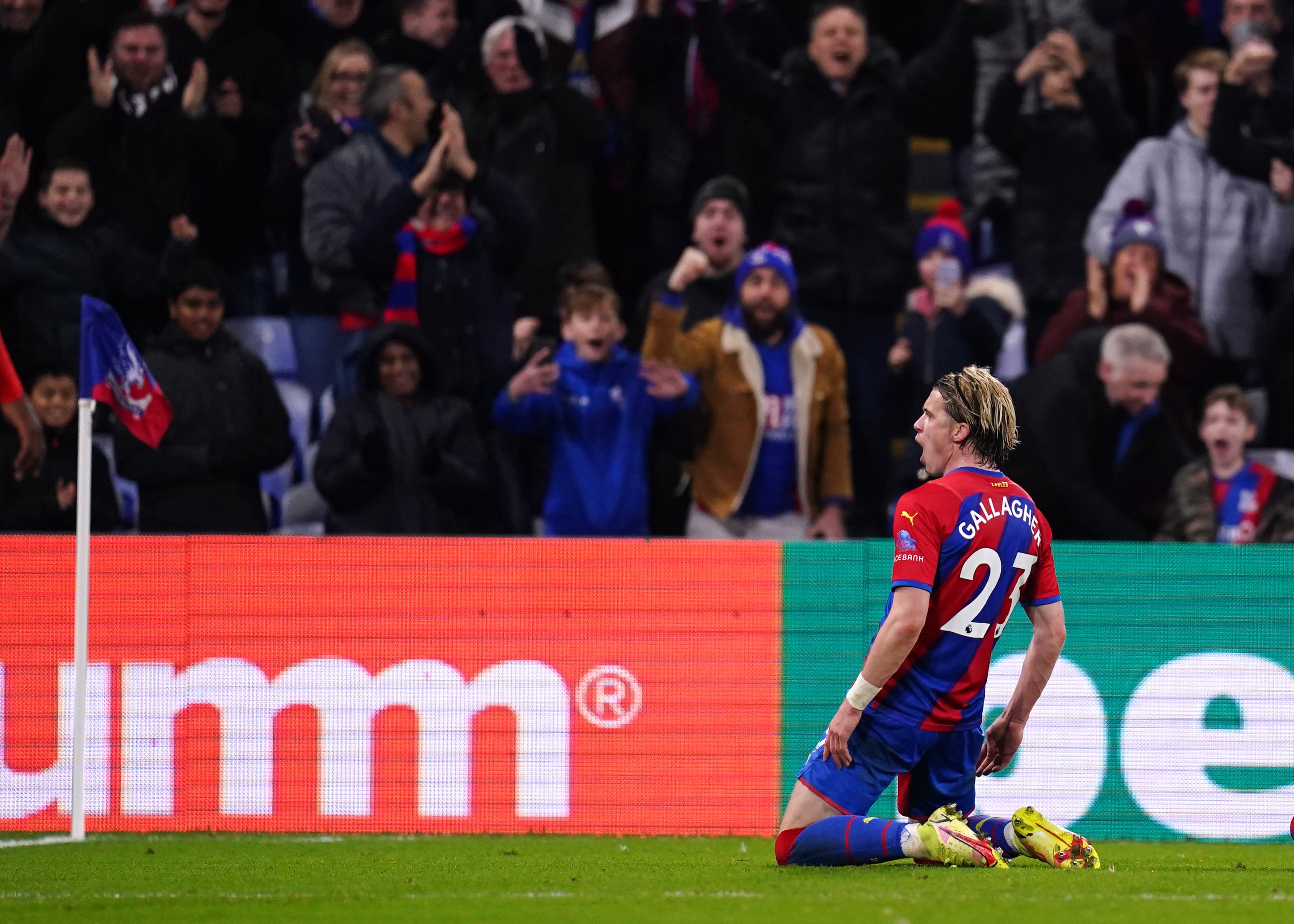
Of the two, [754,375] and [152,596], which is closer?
[152,596]

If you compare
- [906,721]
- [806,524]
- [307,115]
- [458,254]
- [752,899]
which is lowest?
[752,899]

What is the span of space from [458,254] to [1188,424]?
501cm

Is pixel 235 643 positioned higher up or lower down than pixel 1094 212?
lower down

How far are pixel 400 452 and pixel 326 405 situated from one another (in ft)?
3.03

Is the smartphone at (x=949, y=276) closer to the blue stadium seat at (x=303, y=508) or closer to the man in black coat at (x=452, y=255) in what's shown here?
the man in black coat at (x=452, y=255)

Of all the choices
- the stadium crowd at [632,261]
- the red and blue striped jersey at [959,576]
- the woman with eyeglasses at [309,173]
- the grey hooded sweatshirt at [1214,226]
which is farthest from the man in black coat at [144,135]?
the red and blue striped jersey at [959,576]

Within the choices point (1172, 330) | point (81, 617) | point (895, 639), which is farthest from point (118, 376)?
point (1172, 330)

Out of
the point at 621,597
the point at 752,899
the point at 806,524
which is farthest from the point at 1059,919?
the point at 806,524

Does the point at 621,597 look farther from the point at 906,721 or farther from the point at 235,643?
the point at 906,721

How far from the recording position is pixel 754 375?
1051 cm

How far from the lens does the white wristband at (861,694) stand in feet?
18.0

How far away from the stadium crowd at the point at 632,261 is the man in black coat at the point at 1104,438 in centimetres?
2

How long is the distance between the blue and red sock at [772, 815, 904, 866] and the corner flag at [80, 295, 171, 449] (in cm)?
402

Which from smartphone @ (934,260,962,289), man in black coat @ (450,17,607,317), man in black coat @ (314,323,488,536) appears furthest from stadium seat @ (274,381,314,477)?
smartphone @ (934,260,962,289)
